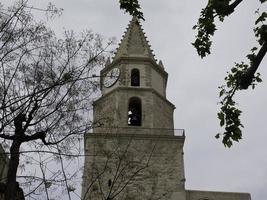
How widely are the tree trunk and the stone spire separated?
23457 mm

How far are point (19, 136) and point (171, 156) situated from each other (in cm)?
1944

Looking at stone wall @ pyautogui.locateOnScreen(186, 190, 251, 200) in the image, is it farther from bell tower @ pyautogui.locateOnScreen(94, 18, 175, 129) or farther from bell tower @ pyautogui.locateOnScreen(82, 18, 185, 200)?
bell tower @ pyautogui.locateOnScreen(94, 18, 175, 129)

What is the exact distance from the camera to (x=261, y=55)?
16.0 ft

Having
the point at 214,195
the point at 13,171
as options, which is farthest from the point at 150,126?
the point at 13,171

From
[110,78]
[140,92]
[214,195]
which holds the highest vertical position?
[140,92]

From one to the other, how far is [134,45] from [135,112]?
5967 millimetres

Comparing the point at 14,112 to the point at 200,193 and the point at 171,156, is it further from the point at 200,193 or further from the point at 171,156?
the point at 200,193

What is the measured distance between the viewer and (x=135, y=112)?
3053cm

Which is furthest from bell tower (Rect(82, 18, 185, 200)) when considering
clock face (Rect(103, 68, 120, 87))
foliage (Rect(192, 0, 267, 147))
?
foliage (Rect(192, 0, 267, 147))

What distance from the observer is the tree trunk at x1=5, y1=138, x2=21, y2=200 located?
856cm

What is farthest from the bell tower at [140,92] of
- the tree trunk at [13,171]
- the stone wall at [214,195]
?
the tree trunk at [13,171]

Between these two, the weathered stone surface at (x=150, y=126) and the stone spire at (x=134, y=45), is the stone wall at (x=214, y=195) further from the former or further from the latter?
the stone spire at (x=134, y=45)

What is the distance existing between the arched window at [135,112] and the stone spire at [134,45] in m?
3.41

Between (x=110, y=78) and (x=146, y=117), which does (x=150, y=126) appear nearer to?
(x=146, y=117)
